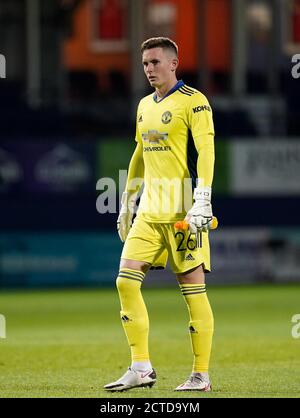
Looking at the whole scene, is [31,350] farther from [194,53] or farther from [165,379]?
[194,53]

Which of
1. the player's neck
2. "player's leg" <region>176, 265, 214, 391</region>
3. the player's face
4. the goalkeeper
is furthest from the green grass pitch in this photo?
the player's face

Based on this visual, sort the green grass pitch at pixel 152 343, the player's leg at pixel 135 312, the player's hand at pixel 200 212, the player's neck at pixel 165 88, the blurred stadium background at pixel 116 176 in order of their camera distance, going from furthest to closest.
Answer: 1. the blurred stadium background at pixel 116 176
2. the green grass pitch at pixel 152 343
3. the player's neck at pixel 165 88
4. the player's leg at pixel 135 312
5. the player's hand at pixel 200 212

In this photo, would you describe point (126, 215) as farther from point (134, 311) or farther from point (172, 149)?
point (134, 311)

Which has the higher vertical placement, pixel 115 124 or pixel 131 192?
pixel 115 124

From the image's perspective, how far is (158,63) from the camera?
928cm

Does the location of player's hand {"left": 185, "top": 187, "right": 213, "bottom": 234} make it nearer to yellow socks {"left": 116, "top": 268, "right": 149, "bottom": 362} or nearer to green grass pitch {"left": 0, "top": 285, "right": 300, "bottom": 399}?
yellow socks {"left": 116, "top": 268, "right": 149, "bottom": 362}

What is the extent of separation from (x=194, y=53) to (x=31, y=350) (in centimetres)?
1709

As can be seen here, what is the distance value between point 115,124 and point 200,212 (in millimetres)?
18170

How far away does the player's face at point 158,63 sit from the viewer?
365 inches

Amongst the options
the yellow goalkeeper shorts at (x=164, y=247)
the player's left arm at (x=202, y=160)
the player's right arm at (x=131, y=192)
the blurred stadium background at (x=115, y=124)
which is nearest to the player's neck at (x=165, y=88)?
the player's left arm at (x=202, y=160)

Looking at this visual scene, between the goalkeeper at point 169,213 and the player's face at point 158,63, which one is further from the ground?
the player's face at point 158,63

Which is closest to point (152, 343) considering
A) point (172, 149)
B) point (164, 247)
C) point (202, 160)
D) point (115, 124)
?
point (164, 247)

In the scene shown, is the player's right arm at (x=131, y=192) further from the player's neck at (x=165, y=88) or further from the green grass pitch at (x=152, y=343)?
the green grass pitch at (x=152, y=343)

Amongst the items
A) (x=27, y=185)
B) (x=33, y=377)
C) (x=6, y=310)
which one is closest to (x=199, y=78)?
(x=27, y=185)
